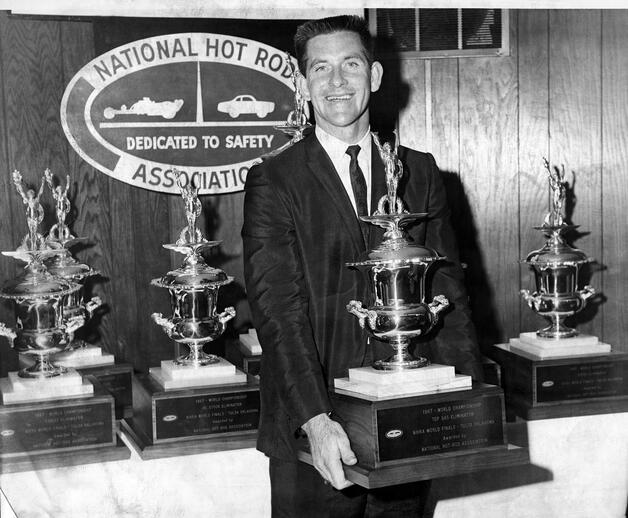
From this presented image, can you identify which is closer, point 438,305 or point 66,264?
point 438,305

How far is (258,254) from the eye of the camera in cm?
141

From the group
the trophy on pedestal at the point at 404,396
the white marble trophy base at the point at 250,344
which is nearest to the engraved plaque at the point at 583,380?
the white marble trophy base at the point at 250,344

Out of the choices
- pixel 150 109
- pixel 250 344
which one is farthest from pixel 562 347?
pixel 150 109

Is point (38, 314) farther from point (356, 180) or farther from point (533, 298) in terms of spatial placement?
point (533, 298)

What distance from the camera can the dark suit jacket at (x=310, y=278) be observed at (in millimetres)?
1383

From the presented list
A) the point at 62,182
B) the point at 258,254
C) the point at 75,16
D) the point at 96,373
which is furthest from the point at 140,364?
the point at 258,254

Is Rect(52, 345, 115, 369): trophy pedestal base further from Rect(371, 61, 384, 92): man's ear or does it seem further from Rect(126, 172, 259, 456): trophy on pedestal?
Rect(371, 61, 384, 92): man's ear

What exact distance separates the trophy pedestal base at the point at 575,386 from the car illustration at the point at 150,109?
58.6 inches

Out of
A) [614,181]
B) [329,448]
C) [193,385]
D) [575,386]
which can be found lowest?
[575,386]

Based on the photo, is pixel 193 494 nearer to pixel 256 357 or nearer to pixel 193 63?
pixel 256 357

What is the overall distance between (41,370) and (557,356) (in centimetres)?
153

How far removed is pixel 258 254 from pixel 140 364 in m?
1.72

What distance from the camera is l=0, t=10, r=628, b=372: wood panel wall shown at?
9.66ft

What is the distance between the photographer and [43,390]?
6.85 feet
